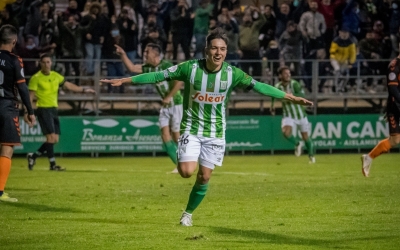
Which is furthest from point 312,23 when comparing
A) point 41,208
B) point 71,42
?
point 41,208

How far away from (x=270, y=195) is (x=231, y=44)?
1205cm

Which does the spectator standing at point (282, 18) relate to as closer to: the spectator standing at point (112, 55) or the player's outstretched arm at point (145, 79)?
the spectator standing at point (112, 55)

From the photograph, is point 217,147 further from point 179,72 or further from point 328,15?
point 328,15

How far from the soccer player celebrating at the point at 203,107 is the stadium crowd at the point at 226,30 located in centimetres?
1446

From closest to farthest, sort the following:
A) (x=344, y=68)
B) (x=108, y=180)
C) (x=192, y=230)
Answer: (x=192, y=230) → (x=108, y=180) → (x=344, y=68)

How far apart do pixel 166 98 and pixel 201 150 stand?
7275 millimetres

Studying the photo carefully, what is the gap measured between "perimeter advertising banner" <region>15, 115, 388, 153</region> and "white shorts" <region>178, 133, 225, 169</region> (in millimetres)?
14448

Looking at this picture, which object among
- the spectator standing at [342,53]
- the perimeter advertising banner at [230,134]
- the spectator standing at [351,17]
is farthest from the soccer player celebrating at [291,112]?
the spectator standing at [351,17]

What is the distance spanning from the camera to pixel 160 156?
26125mm

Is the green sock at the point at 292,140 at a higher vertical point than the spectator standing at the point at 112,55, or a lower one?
lower

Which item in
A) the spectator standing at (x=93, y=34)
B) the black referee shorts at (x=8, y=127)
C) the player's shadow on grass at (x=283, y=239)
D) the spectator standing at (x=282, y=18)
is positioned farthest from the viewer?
the spectator standing at (x=282, y=18)

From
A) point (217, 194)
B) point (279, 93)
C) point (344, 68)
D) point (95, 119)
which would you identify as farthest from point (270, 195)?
point (344, 68)

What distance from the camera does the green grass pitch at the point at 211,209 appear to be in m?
9.84

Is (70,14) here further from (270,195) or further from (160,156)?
(270,195)
